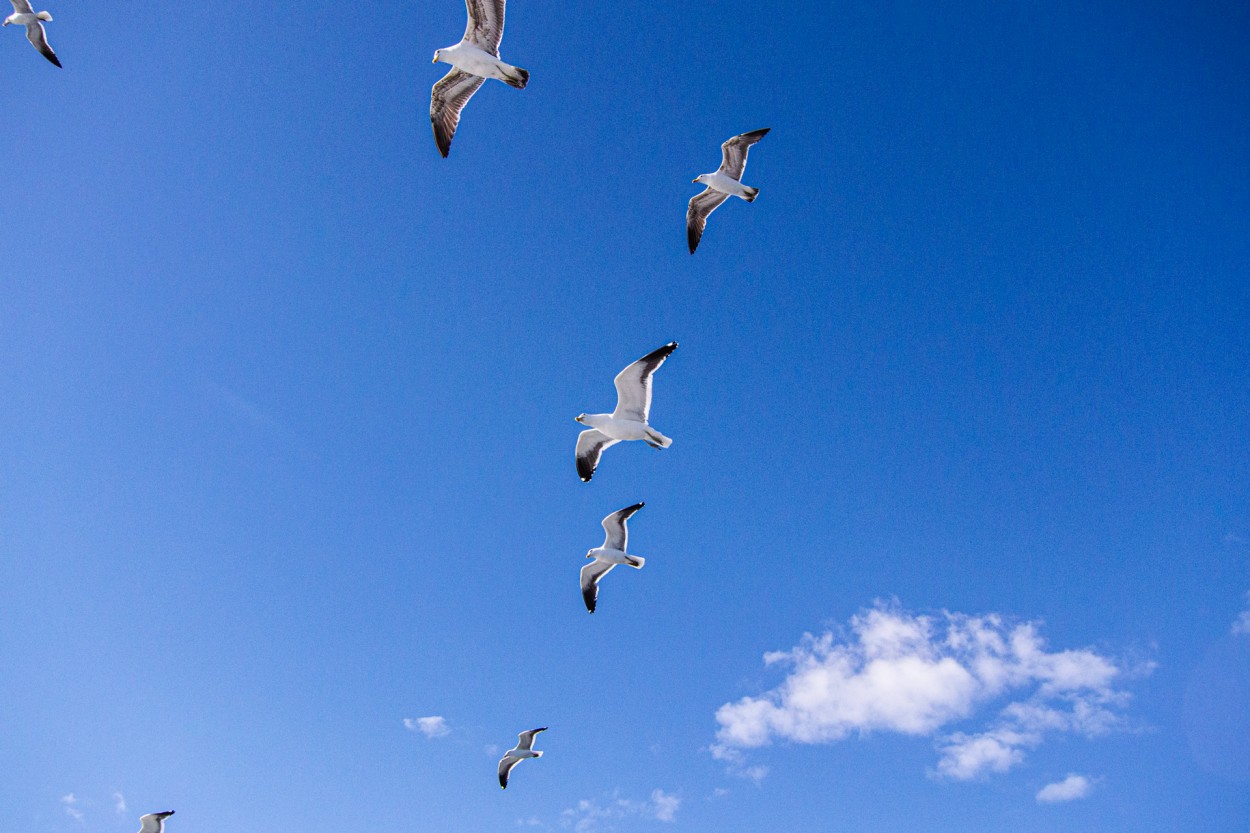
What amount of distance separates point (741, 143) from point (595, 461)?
7641 mm

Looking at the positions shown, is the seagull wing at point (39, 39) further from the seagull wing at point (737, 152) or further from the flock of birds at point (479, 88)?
the seagull wing at point (737, 152)

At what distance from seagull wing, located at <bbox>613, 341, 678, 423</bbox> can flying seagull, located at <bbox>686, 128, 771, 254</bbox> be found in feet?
17.1

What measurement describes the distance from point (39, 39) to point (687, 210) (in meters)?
19.8

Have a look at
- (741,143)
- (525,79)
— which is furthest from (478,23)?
(741,143)

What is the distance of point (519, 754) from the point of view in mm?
23203

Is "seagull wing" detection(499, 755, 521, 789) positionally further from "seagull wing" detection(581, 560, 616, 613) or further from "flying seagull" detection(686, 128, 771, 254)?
"flying seagull" detection(686, 128, 771, 254)

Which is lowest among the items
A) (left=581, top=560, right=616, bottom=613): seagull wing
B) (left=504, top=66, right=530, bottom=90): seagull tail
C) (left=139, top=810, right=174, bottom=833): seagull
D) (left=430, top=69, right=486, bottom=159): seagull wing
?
(left=139, top=810, right=174, bottom=833): seagull

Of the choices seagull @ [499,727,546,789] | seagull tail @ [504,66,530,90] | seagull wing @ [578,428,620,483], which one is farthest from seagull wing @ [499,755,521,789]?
seagull tail @ [504,66,530,90]

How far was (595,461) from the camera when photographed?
61.1ft

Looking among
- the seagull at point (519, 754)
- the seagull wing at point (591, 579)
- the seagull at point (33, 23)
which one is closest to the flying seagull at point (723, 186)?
the seagull wing at point (591, 579)

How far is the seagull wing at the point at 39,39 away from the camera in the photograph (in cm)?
2550

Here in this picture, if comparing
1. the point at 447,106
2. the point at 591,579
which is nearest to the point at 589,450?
the point at 591,579

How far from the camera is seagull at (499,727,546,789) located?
22984mm

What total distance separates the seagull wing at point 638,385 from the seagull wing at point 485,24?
6264 millimetres
